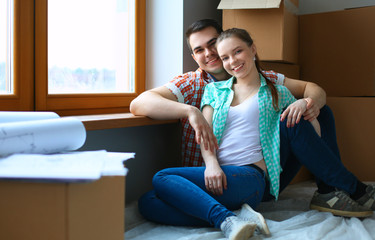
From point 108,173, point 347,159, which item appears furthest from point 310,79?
point 108,173

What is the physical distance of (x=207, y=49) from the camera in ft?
5.42

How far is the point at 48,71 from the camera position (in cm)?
164

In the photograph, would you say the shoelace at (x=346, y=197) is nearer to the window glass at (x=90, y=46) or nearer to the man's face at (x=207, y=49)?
the man's face at (x=207, y=49)

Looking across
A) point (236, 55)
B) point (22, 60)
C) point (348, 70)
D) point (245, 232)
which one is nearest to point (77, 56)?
point (22, 60)

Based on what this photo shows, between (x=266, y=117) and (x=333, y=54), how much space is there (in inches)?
32.8

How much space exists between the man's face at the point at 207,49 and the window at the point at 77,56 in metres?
0.44

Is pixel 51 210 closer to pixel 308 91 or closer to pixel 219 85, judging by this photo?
pixel 219 85

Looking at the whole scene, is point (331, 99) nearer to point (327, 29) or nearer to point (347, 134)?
point (347, 134)

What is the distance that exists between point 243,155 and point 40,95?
0.78 metres

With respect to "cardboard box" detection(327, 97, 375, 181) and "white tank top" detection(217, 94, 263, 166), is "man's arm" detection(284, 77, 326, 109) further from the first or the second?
"cardboard box" detection(327, 97, 375, 181)

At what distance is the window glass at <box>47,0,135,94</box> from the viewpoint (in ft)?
5.46

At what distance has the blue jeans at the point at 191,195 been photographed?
1269 millimetres

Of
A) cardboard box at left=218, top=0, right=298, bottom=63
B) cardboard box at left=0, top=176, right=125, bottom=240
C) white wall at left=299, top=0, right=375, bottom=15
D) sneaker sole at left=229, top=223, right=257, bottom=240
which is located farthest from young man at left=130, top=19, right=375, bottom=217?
white wall at left=299, top=0, right=375, bottom=15

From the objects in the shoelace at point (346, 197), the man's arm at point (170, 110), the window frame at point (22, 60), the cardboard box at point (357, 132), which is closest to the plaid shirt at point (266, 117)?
the man's arm at point (170, 110)
